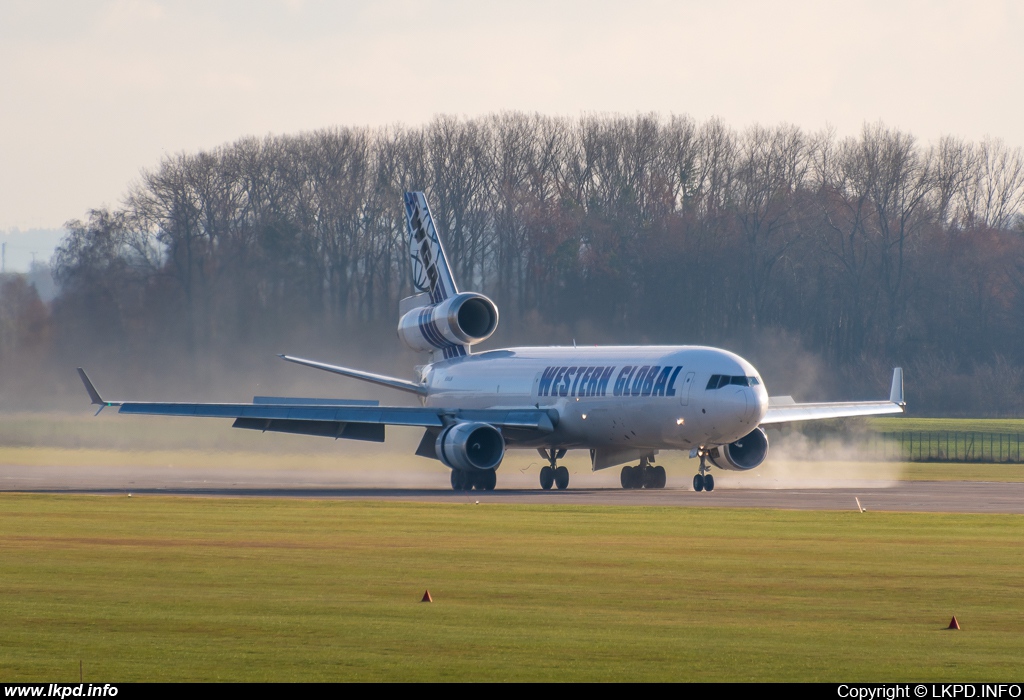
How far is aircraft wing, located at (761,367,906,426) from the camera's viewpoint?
140 ft

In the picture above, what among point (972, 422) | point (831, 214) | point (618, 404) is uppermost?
point (831, 214)

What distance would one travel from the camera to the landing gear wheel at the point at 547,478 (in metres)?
42.7

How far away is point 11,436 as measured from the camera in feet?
179

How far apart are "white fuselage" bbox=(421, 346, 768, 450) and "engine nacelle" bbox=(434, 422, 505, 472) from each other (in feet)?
8.03

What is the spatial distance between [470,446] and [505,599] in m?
24.7

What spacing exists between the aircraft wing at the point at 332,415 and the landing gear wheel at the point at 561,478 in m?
1.26

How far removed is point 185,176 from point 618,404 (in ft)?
142

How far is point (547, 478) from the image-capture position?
42.8 metres

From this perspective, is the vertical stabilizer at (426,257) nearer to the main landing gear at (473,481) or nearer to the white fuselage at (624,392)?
the white fuselage at (624,392)

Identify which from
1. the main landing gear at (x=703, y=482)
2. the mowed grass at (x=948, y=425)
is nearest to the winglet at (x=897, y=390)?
the main landing gear at (x=703, y=482)

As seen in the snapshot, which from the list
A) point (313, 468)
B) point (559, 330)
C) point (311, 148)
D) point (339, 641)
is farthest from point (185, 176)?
point (339, 641)

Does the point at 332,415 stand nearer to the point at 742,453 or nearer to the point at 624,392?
the point at 624,392
